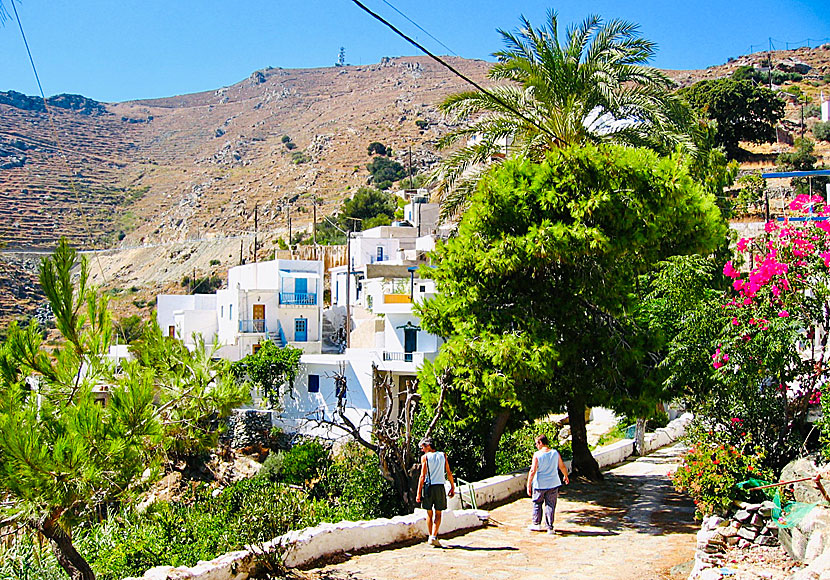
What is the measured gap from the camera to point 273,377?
3581 centimetres

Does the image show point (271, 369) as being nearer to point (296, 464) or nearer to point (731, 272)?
point (296, 464)

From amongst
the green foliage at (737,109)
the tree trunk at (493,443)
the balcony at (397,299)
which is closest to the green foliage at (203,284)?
the green foliage at (737,109)

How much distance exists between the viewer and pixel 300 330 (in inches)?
1743

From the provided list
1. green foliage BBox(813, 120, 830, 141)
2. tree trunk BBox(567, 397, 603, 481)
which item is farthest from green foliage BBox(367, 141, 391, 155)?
tree trunk BBox(567, 397, 603, 481)

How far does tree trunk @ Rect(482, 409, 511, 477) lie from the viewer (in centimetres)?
1505

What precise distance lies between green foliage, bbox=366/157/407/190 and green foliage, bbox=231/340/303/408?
7741cm

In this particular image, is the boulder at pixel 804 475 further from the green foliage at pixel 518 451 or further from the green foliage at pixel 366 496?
the green foliage at pixel 518 451

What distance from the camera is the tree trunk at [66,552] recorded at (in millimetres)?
6535

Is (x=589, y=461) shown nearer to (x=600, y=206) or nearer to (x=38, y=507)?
(x=600, y=206)

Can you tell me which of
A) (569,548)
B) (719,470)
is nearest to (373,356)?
(569,548)

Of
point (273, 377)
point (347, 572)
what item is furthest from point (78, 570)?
point (273, 377)

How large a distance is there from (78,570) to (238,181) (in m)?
142

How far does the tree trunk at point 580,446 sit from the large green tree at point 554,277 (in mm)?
252

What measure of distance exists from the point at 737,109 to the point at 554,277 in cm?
5587
